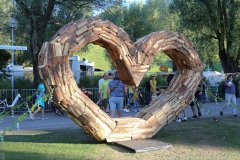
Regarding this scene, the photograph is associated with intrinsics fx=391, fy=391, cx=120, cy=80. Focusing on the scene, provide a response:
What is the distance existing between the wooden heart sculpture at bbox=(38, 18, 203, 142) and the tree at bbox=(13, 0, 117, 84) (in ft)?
33.4

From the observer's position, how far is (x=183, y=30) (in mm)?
27812

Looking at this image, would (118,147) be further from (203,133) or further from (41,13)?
(41,13)

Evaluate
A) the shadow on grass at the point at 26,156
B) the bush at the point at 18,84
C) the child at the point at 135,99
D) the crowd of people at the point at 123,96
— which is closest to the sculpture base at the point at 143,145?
the shadow on grass at the point at 26,156

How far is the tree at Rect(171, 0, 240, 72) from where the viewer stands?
24750 mm

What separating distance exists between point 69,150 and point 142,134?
1.85 metres

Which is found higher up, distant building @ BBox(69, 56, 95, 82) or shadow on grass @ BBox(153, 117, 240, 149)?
distant building @ BBox(69, 56, 95, 82)

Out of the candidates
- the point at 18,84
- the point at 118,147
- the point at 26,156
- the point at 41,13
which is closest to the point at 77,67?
the point at 41,13

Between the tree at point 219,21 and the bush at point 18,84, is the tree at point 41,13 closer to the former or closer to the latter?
the bush at point 18,84

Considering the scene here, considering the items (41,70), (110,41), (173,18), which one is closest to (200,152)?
(110,41)

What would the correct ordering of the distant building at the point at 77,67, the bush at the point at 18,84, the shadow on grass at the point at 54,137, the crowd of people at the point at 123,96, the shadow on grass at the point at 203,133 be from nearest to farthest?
the shadow on grass at the point at 203,133
the shadow on grass at the point at 54,137
the crowd of people at the point at 123,96
the bush at the point at 18,84
the distant building at the point at 77,67

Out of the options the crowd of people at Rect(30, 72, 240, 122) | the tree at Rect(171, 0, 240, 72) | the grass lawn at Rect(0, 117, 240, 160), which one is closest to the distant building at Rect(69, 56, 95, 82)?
the crowd of people at Rect(30, 72, 240, 122)

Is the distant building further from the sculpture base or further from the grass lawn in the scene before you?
the sculpture base

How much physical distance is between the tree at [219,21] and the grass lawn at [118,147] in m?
14.4

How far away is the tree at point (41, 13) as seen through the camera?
18.7 meters
